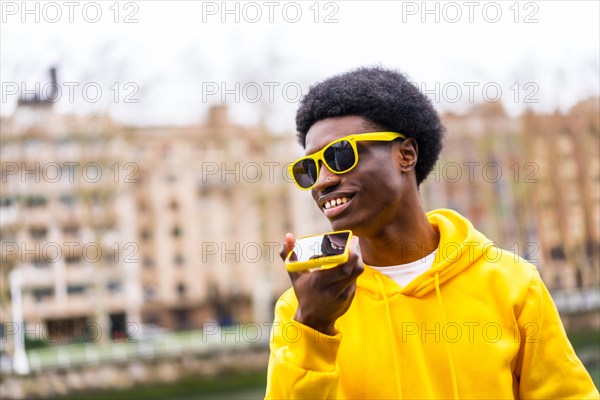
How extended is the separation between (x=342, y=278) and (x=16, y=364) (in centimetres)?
2547

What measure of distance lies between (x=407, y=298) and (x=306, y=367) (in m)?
0.51

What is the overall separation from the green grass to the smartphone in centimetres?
2397

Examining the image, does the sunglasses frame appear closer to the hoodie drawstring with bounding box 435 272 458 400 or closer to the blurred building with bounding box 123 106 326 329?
the hoodie drawstring with bounding box 435 272 458 400

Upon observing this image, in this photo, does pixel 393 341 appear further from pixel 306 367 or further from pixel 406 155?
pixel 406 155

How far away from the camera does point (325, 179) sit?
2.20m

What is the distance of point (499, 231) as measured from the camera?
3225 cm

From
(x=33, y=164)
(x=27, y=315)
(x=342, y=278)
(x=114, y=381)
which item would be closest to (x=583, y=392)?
(x=342, y=278)

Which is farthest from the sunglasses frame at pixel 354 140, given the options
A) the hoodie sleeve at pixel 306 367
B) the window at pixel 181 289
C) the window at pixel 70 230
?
the window at pixel 181 289

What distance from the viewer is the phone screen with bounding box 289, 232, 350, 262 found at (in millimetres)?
1832

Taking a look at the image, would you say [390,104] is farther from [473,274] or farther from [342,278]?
[342,278]

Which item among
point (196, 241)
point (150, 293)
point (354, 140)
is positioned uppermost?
point (354, 140)

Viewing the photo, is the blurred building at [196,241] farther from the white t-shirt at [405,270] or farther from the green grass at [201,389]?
the white t-shirt at [405,270]

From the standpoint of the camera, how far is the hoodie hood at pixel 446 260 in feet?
7.50

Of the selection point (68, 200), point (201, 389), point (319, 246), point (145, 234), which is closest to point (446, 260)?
point (319, 246)
